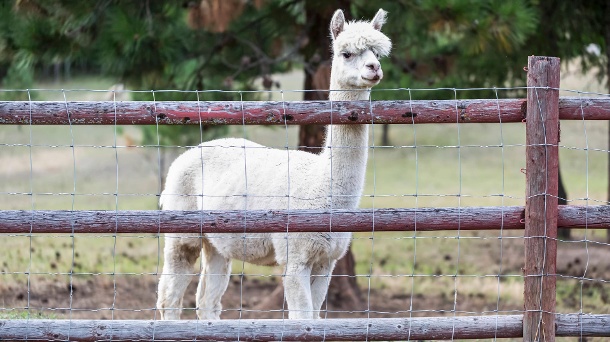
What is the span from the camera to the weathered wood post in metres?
4.96

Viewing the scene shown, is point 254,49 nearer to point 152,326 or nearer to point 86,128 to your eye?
point 152,326

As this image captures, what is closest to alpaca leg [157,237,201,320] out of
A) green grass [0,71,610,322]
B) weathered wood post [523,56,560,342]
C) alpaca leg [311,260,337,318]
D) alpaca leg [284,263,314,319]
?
green grass [0,71,610,322]

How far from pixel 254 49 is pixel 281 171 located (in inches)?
161

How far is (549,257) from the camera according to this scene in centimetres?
502

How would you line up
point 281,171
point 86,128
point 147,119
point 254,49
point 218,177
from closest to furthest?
1. point 147,119
2. point 281,171
3. point 218,177
4. point 254,49
5. point 86,128

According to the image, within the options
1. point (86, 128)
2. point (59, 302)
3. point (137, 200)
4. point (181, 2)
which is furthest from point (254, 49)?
point (86, 128)

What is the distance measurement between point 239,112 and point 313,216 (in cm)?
71

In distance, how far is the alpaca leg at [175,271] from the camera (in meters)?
7.30

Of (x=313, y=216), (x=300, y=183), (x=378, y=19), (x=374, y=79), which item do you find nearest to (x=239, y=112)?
(x=313, y=216)

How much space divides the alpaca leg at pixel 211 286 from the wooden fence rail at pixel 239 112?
2700 mm

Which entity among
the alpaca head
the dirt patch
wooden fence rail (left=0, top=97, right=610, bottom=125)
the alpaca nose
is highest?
the alpaca head

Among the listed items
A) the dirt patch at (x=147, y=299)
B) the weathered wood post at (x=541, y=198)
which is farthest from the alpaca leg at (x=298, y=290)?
the dirt patch at (x=147, y=299)

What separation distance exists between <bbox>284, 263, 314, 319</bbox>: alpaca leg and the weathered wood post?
1541 millimetres

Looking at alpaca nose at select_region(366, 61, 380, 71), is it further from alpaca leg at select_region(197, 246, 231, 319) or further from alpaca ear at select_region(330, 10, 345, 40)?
alpaca leg at select_region(197, 246, 231, 319)
